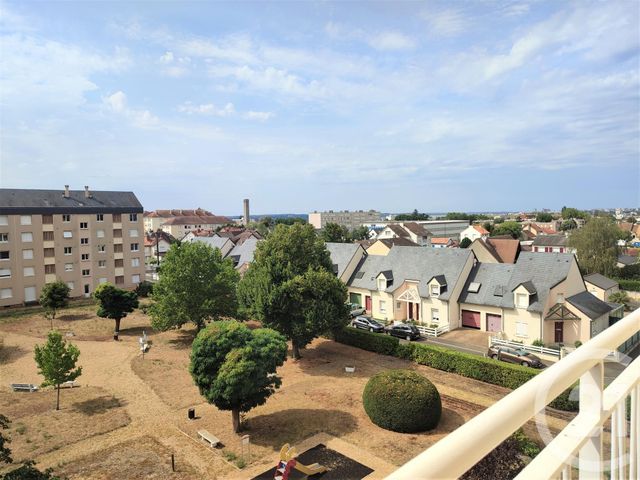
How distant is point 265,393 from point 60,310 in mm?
31709

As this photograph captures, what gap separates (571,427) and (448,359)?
23446 millimetres

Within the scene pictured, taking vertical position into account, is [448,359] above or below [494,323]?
below

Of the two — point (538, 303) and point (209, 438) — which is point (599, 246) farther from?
point (209, 438)

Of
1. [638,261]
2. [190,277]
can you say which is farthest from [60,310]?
[638,261]

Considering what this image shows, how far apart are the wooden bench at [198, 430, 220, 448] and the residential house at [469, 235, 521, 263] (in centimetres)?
3692

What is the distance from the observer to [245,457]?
15328 millimetres

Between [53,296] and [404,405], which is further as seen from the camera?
[53,296]

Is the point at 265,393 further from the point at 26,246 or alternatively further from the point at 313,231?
the point at 26,246

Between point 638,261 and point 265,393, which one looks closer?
point 265,393

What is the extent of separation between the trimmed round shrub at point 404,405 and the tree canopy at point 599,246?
37.0 metres

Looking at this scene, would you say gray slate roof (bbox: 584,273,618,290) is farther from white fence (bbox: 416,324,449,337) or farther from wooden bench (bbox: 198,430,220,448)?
wooden bench (bbox: 198,430,220,448)

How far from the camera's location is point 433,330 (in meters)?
31.2

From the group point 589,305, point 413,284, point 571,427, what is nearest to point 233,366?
point 571,427

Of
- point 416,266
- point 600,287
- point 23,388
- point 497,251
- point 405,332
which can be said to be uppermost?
point 497,251
